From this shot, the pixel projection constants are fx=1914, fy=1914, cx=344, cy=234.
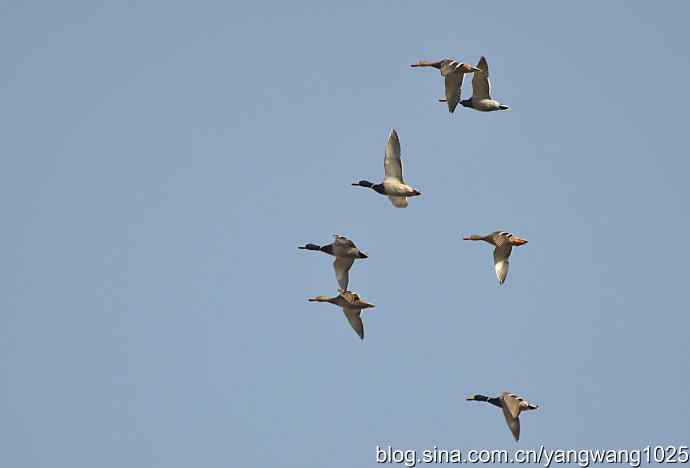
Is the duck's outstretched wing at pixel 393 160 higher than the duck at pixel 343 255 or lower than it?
higher

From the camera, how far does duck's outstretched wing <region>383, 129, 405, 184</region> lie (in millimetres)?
62344

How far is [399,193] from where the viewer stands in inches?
2462

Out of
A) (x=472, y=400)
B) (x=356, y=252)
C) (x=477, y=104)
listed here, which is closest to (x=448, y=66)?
(x=477, y=104)

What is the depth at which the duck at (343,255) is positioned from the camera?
2450 inches

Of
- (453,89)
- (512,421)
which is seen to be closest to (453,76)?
(453,89)

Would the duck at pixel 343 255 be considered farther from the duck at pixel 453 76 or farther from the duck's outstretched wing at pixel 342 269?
the duck at pixel 453 76

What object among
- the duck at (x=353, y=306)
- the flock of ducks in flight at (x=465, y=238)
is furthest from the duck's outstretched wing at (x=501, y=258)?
the duck at (x=353, y=306)

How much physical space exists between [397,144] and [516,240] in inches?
204

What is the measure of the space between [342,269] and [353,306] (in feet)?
6.26

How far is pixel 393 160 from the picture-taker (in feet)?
205

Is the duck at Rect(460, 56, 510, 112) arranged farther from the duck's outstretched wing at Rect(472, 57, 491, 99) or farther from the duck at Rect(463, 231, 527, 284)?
the duck at Rect(463, 231, 527, 284)

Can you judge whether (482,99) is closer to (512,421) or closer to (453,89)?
(453,89)

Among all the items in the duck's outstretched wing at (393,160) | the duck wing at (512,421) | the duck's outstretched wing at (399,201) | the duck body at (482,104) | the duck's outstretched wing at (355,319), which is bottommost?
the duck wing at (512,421)

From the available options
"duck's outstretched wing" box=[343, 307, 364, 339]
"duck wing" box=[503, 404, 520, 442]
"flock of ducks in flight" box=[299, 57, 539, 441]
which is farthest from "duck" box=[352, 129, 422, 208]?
"duck wing" box=[503, 404, 520, 442]
